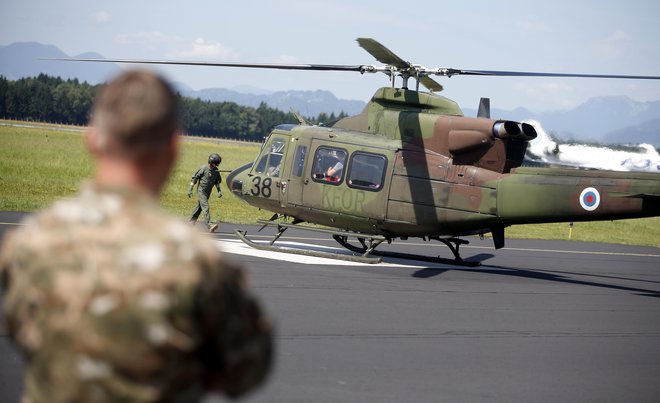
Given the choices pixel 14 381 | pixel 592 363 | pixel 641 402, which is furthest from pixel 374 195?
pixel 14 381

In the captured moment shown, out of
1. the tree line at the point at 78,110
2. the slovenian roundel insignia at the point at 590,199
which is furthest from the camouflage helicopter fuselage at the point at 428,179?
the tree line at the point at 78,110

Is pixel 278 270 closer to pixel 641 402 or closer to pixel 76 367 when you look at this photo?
pixel 641 402

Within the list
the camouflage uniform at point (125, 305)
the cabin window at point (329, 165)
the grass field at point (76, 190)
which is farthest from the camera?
the grass field at point (76, 190)

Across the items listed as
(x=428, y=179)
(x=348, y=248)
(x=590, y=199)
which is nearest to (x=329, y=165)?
(x=428, y=179)

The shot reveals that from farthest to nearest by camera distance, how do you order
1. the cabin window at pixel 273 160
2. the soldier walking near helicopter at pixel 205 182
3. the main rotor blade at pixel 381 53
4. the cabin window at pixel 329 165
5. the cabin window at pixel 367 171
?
the soldier walking near helicopter at pixel 205 182
the cabin window at pixel 273 160
the cabin window at pixel 329 165
the cabin window at pixel 367 171
the main rotor blade at pixel 381 53

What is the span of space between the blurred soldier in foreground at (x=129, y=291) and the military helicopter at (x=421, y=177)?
11393mm

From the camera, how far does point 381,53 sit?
13648 millimetres

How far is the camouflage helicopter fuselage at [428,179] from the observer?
14.4m

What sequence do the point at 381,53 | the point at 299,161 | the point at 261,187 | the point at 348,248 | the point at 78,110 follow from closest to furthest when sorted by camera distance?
the point at 381,53
the point at 299,161
the point at 261,187
the point at 348,248
the point at 78,110

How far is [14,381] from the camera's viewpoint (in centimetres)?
668

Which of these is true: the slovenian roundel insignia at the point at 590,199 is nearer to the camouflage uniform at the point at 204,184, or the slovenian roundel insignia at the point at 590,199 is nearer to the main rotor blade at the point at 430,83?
the main rotor blade at the point at 430,83

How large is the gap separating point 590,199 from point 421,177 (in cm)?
310

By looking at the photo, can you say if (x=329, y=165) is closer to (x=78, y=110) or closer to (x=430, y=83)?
(x=430, y=83)

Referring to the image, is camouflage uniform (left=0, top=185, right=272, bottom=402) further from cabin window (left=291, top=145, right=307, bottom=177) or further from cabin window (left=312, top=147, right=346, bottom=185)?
cabin window (left=291, top=145, right=307, bottom=177)
